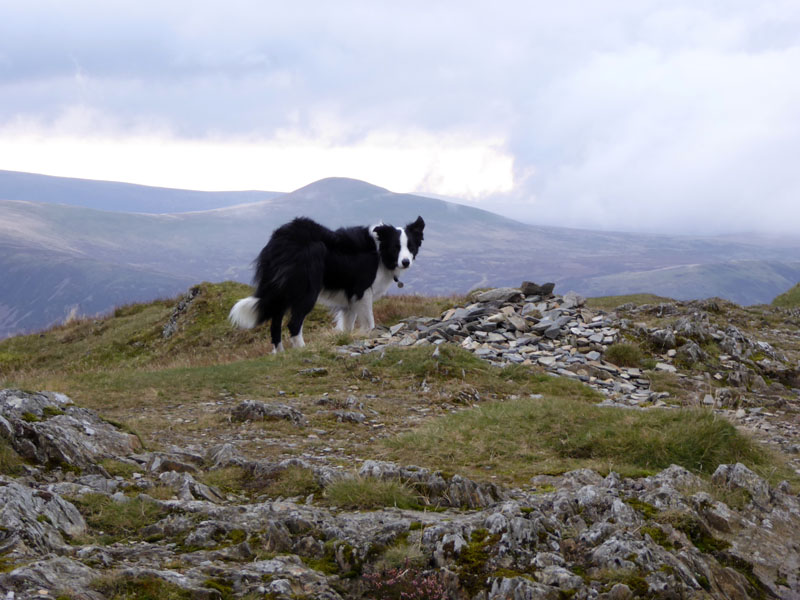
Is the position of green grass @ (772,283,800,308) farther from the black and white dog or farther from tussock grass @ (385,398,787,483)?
tussock grass @ (385,398,787,483)

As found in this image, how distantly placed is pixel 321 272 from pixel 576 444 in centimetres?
987

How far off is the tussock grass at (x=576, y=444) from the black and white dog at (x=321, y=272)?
7898mm

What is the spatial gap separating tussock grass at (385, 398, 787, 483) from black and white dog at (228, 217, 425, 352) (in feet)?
25.9

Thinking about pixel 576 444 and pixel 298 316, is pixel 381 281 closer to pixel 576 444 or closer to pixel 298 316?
pixel 298 316

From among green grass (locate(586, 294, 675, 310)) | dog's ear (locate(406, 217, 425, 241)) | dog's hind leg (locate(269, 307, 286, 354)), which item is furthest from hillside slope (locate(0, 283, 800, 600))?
green grass (locate(586, 294, 675, 310))

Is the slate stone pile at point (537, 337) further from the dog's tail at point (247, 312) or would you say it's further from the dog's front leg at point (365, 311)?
the dog's tail at point (247, 312)

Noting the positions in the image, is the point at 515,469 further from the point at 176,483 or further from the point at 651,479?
the point at 176,483

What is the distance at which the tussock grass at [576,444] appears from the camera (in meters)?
8.48

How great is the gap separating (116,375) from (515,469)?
9896 mm

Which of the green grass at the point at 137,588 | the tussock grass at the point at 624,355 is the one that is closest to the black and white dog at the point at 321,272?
the tussock grass at the point at 624,355

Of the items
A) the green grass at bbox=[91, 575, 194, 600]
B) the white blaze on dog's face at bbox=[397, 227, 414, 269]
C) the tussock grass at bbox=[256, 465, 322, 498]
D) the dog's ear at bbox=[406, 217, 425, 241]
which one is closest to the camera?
the green grass at bbox=[91, 575, 194, 600]

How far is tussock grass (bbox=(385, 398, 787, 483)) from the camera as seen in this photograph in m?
8.48

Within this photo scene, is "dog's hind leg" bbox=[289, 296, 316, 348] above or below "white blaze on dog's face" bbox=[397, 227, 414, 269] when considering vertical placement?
below

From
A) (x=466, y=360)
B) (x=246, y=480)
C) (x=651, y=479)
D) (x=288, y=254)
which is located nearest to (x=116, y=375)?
(x=288, y=254)
